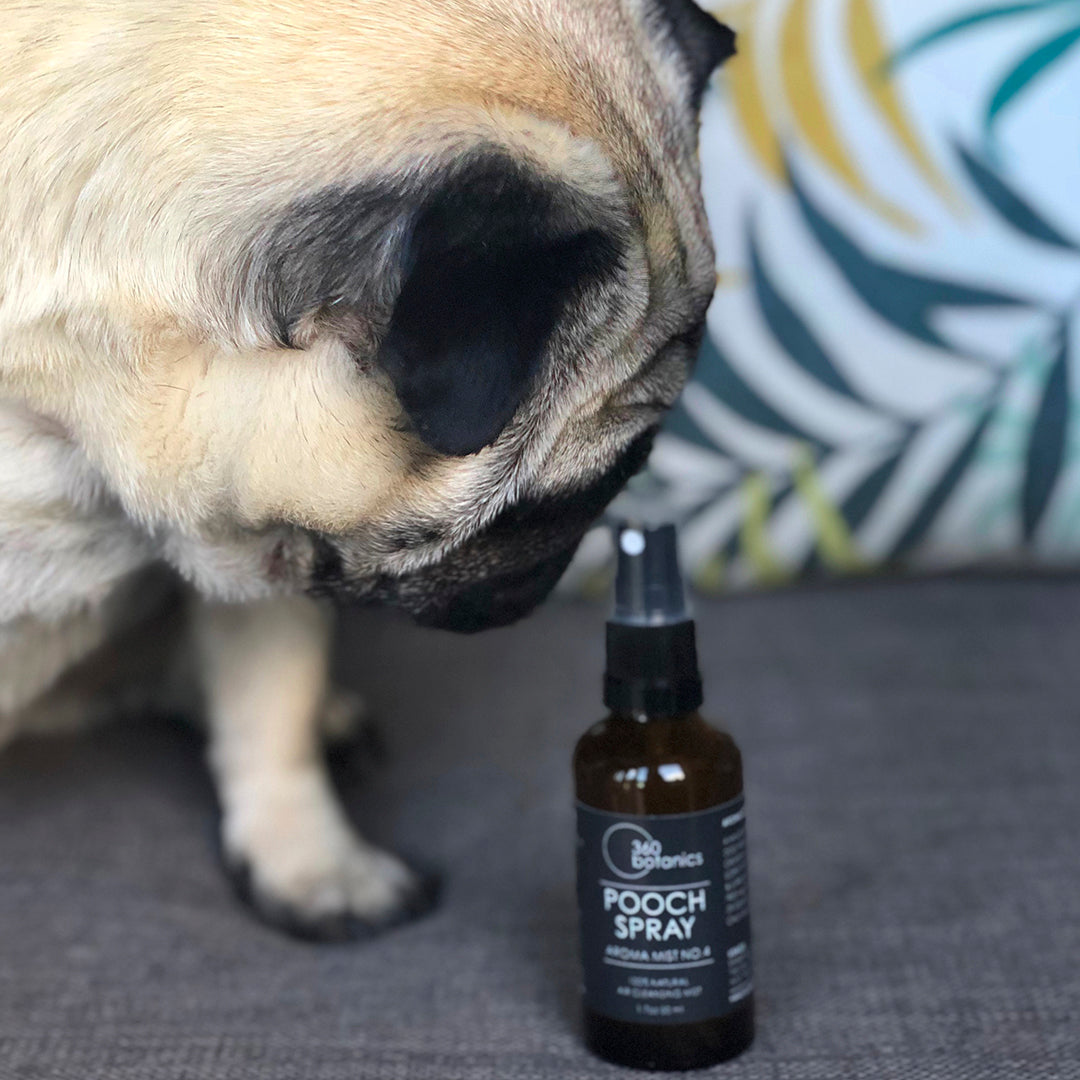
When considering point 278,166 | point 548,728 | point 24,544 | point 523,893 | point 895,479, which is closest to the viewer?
point 278,166

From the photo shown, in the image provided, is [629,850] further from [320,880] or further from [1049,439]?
[1049,439]

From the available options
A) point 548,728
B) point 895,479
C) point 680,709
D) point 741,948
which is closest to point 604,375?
point 680,709

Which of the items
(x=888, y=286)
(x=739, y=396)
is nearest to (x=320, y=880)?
(x=739, y=396)

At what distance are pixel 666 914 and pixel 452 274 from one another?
328 mm

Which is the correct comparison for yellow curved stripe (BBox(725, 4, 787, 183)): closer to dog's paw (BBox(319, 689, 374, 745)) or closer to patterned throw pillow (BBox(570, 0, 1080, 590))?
patterned throw pillow (BBox(570, 0, 1080, 590))

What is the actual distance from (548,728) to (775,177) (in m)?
0.53

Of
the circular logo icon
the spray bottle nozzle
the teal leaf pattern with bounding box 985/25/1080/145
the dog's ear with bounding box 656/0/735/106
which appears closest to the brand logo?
the circular logo icon

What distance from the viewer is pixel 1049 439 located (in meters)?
1.33

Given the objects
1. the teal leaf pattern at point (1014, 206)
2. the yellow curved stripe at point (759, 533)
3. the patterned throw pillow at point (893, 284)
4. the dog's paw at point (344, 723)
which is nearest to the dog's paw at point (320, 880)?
the dog's paw at point (344, 723)

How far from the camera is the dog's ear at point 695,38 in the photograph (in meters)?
0.85

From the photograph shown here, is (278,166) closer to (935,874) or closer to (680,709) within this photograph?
(680,709)

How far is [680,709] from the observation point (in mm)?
738

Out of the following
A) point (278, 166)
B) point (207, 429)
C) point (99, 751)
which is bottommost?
point (99, 751)

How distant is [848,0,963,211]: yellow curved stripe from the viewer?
4.24 feet
